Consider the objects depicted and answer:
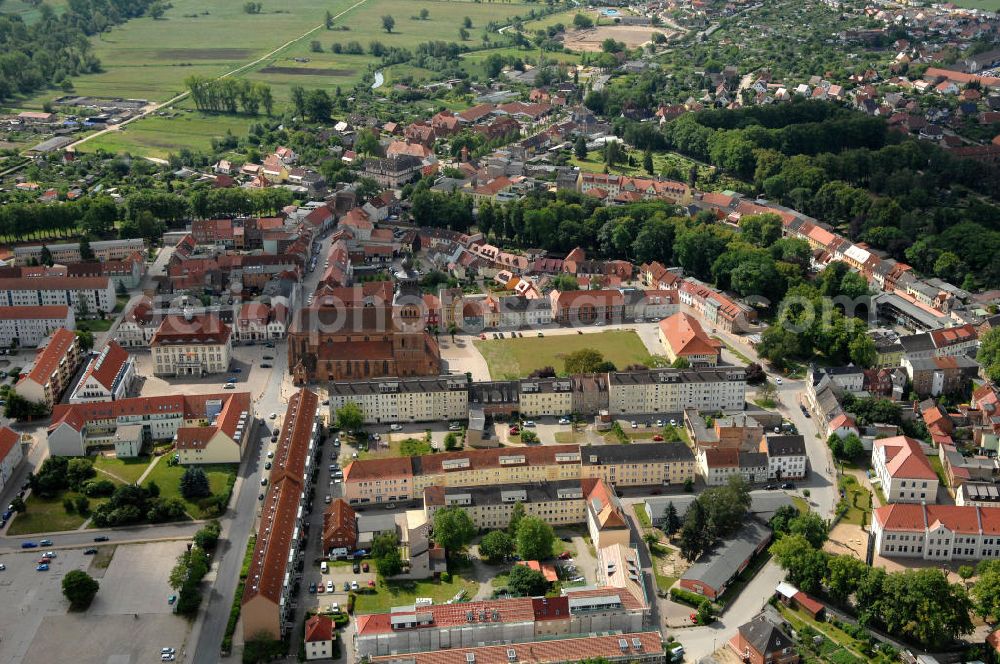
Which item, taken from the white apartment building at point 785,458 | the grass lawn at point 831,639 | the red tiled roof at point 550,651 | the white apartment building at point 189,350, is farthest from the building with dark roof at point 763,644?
the white apartment building at point 189,350

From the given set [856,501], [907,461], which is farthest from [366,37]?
[907,461]

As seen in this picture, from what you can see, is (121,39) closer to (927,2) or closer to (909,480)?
(927,2)

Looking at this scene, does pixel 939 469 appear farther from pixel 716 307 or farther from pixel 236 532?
pixel 236 532

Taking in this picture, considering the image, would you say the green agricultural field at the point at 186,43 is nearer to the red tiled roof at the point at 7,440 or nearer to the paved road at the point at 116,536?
the red tiled roof at the point at 7,440

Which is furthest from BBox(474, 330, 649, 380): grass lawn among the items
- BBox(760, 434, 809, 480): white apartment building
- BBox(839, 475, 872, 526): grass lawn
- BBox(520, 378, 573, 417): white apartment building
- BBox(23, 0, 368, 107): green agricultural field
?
BBox(23, 0, 368, 107): green agricultural field

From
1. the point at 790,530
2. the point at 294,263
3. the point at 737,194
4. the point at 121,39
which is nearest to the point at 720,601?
the point at 790,530

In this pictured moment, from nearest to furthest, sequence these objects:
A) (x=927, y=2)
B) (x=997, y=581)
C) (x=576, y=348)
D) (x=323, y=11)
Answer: (x=997, y=581)
(x=576, y=348)
(x=927, y=2)
(x=323, y=11)
